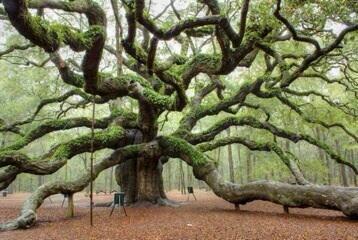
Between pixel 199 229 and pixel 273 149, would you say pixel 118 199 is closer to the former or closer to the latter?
pixel 199 229

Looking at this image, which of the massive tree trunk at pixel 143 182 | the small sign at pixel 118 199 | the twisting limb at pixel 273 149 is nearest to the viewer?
the small sign at pixel 118 199

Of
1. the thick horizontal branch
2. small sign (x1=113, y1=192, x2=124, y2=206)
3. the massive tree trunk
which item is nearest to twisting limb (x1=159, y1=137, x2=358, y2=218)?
the massive tree trunk

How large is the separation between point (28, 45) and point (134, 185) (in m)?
7.85

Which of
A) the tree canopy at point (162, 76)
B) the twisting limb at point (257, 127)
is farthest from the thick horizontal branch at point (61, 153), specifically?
the twisting limb at point (257, 127)

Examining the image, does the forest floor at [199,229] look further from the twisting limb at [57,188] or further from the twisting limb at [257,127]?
the twisting limb at [257,127]

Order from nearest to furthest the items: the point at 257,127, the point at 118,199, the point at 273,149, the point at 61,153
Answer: the point at 118,199
the point at 61,153
the point at 273,149
the point at 257,127

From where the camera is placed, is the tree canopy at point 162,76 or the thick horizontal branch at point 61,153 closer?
the tree canopy at point 162,76

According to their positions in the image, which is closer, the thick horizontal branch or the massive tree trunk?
the thick horizontal branch

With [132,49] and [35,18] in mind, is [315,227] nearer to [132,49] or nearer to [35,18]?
[132,49]

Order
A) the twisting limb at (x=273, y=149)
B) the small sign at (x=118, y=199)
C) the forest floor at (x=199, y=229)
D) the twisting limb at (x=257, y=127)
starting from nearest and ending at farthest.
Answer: the forest floor at (x=199, y=229), the small sign at (x=118, y=199), the twisting limb at (x=273, y=149), the twisting limb at (x=257, y=127)

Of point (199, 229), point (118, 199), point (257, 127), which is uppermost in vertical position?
point (257, 127)

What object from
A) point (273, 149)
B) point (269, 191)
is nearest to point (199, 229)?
point (269, 191)

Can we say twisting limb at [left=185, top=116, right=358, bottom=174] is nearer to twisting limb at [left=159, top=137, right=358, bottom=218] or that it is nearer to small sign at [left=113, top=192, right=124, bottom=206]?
twisting limb at [left=159, top=137, right=358, bottom=218]

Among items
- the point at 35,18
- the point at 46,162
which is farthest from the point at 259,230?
the point at 46,162
